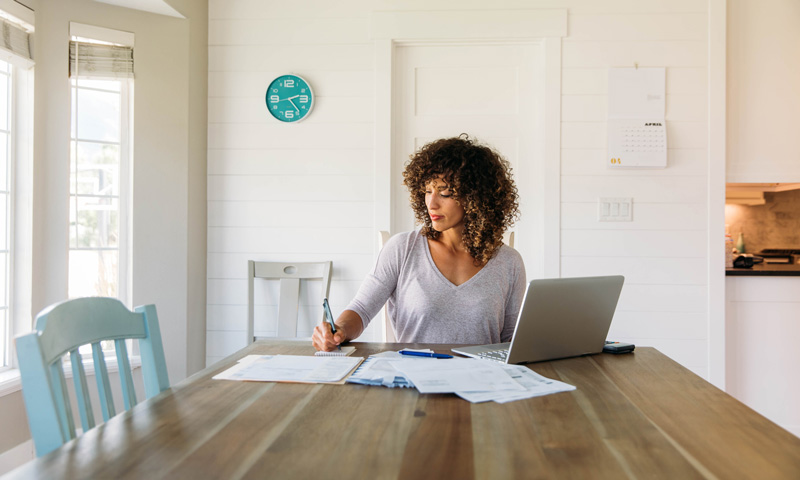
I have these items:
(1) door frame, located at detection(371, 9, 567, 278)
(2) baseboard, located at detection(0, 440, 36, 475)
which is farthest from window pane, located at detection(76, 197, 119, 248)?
(1) door frame, located at detection(371, 9, 567, 278)

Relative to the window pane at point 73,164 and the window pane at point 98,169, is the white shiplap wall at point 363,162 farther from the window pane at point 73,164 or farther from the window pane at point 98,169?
the window pane at point 73,164

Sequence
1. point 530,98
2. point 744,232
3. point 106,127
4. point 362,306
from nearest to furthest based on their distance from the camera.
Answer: point 362,306, point 106,127, point 530,98, point 744,232

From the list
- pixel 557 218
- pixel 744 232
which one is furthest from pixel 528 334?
pixel 744 232

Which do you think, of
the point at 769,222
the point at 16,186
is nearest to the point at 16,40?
the point at 16,186

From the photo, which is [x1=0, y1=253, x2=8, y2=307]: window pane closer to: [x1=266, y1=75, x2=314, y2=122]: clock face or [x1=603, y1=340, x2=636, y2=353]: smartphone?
[x1=266, y1=75, x2=314, y2=122]: clock face

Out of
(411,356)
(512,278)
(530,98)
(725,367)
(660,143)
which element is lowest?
(725,367)

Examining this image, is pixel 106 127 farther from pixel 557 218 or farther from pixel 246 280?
pixel 557 218

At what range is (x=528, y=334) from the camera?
137 centimetres

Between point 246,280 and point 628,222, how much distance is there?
6.62 feet

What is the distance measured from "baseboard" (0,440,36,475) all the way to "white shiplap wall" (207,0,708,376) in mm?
937

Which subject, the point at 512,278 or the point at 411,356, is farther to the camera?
the point at 512,278

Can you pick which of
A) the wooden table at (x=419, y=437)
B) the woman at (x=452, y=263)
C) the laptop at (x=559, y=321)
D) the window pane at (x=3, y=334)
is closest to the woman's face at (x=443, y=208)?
the woman at (x=452, y=263)

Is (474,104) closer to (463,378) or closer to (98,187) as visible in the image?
(98,187)

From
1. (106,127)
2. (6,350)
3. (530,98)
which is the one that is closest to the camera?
(6,350)
